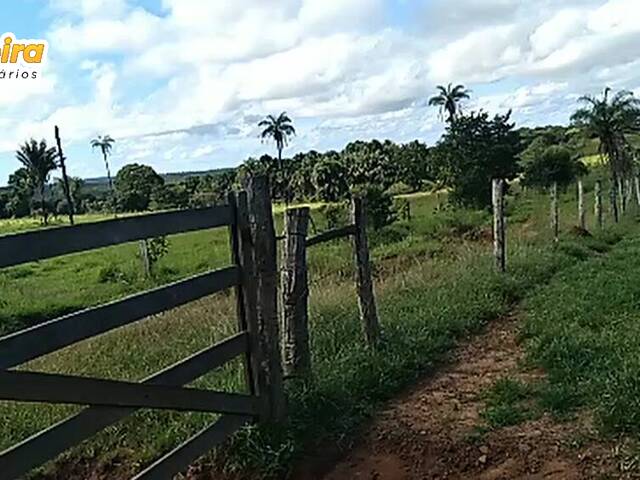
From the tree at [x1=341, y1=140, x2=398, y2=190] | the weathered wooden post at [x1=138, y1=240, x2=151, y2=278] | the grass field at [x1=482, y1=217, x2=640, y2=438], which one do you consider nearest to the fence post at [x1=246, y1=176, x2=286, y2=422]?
the grass field at [x1=482, y1=217, x2=640, y2=438]

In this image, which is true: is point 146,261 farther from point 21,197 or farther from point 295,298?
point 21,197

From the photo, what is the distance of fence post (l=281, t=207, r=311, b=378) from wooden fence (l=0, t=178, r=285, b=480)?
0.53m

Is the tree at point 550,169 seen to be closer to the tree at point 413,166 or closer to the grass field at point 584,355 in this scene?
the tree at point 413,166

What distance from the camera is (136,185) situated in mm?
56031

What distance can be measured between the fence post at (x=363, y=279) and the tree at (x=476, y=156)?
26.0 m

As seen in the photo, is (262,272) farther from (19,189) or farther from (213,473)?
(19,189)

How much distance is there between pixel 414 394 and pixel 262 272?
179 centimetres

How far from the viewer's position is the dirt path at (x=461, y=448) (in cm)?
405

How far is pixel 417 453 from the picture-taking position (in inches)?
176

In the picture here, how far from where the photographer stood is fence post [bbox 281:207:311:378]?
17.1 feet

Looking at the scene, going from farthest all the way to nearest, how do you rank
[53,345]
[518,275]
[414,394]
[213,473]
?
[518,275] < [414,394] < [213,473] < [53,345]

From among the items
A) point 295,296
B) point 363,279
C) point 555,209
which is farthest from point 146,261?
A: point 295,296

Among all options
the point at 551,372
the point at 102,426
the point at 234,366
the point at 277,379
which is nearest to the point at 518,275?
the point at 551,372

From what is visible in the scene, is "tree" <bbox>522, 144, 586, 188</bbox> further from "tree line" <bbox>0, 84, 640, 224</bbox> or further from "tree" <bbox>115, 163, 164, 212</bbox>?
"tree" <bbox>115, 163, 164, 212</bbox>
